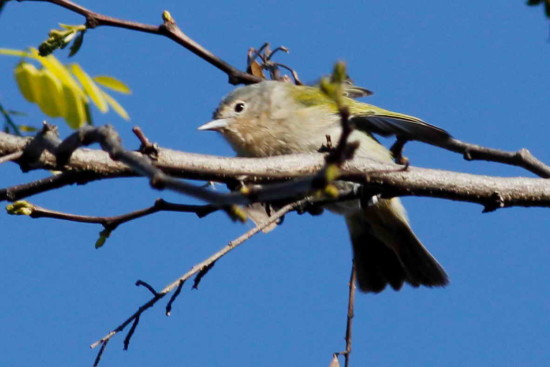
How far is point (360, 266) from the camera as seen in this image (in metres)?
5.94

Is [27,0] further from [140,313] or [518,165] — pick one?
[518,165]

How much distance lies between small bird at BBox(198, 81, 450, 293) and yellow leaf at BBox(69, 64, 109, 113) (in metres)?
1.71

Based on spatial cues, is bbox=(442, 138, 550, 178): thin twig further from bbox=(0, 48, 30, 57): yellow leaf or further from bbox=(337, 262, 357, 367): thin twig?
bbox=(0, 48, 30, 57): yellow leaf

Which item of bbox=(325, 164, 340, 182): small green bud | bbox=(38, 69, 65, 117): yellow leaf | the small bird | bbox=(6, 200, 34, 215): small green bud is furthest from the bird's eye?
bbox=(325, 164, 340, 182): small green bud

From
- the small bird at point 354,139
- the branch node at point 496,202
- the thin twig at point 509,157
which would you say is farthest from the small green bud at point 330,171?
the small bird at point 354,139

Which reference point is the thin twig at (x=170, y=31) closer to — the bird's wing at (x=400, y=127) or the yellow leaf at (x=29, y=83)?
the yellow leaf at (x=29, y=83)

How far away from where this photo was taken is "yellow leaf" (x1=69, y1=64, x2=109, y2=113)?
330cm

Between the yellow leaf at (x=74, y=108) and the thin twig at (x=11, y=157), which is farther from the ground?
the yellow leaf at (x=74, y=108)

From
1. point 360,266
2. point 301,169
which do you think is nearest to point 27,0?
point 301,169

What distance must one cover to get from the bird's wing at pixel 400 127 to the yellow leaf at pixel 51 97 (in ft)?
5.89

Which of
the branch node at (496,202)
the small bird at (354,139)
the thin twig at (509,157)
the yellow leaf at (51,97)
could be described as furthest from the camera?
the small bird at (354,139)

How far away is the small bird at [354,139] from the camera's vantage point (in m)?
5.14

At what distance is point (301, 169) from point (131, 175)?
649 millimetres

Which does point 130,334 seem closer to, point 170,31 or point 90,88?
point 90,88
